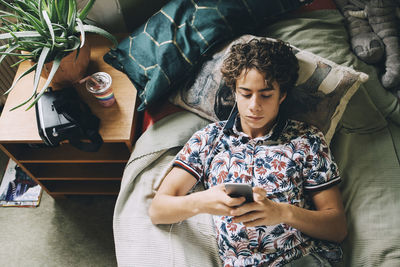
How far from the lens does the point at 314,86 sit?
1202mm

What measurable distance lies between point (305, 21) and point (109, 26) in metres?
1.02

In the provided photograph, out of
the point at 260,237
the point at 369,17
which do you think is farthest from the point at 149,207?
the point at 369,17

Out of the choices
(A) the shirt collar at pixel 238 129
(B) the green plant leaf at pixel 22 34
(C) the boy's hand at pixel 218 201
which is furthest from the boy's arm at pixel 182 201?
(B) the green plant leaf at pixel 22 34

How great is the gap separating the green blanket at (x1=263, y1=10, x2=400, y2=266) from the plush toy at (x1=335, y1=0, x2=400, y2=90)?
0.16ft

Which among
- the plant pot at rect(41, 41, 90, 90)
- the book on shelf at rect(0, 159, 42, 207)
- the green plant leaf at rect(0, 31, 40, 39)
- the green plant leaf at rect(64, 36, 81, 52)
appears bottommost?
the book on shelf at rect(0, 159, 42, 207)

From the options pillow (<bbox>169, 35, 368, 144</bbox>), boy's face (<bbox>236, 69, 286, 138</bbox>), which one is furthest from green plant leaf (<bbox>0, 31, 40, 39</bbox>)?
boy's face (<bbox>236, 69, 286, 138</bbox>)

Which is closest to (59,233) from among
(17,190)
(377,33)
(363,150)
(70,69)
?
(17,190)

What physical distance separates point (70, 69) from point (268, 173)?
0.93 metres

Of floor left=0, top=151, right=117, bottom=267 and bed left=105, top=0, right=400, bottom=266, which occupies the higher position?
bed left=105, top=0, right=400, bottom=266

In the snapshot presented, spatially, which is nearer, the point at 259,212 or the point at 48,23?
the point at 259,212

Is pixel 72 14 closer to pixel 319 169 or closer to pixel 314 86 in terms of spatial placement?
pixel 314 86

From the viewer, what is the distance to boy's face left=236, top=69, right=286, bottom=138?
3.47ft

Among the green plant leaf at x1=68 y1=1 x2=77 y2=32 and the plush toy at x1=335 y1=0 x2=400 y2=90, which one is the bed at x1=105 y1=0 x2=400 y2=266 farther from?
the green plant leaf at x1=68 y1=1 x2=77 y2=32

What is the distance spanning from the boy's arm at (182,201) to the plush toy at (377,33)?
98 cm
